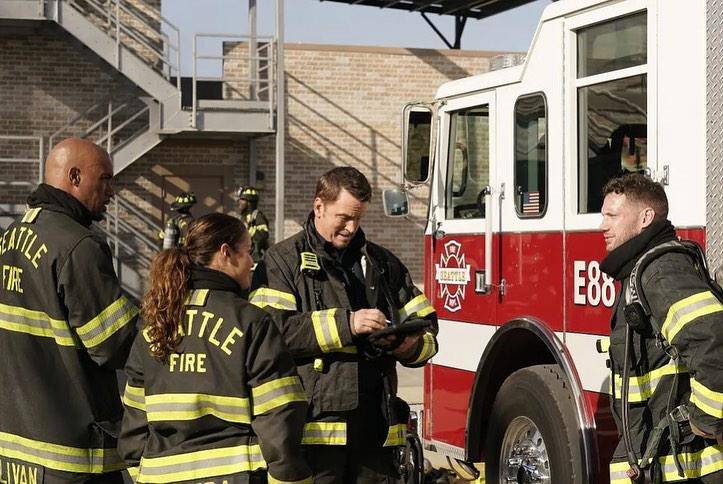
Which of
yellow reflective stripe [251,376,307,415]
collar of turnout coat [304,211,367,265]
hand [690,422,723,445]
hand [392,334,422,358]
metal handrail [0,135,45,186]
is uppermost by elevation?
metal handrail [0,135,45,186]

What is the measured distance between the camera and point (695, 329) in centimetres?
371

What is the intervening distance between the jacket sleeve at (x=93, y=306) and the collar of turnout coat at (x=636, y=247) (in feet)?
5.64

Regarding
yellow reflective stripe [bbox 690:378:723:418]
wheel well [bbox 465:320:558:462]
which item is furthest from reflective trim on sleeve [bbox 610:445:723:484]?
wheel well [bbox 465:320:558:462]

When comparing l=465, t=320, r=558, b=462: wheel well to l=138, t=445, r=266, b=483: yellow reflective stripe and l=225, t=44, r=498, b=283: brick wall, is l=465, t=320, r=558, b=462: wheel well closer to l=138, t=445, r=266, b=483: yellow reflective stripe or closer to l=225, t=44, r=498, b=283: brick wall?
l=138, t=445, r=266, b=483: yellow reflective stripe

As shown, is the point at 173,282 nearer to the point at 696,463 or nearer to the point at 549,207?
the point at 696,463

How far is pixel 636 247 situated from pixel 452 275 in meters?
2.59

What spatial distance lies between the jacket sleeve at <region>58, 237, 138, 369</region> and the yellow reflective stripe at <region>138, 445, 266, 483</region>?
0.62 metres

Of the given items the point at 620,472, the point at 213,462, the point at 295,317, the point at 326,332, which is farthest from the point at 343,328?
the point at 620,472

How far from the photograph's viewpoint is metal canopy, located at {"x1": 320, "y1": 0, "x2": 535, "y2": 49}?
22.7m

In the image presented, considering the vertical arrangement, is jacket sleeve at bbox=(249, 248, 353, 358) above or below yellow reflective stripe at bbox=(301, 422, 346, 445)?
above

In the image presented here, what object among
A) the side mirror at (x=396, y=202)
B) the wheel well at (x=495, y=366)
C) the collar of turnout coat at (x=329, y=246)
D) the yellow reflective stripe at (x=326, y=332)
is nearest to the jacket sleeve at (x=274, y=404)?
the yellow reflective stripe at (x=326, y=332)

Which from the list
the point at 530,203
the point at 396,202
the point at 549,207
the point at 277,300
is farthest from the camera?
the point at 396,202

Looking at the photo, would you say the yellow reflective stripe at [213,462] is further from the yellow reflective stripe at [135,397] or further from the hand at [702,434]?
the hand at [702,434]

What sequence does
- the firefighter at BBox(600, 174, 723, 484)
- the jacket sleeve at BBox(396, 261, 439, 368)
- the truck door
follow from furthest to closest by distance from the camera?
1. the truck door
2. the jacket sleeve at BBox(396, 261, 439, 368)
3. the firefighter at BBox(600, 174, 723, 484)
